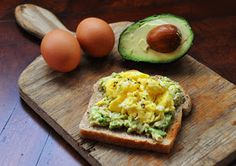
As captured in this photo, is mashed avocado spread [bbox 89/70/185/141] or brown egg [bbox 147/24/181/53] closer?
mashed avocado spread [bbox 89/70/185/141]

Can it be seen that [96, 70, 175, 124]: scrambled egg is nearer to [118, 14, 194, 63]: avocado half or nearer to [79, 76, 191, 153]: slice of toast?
[79, 76, 191, 153]: slice of toast

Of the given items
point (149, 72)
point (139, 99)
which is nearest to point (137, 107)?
point (139, 99)

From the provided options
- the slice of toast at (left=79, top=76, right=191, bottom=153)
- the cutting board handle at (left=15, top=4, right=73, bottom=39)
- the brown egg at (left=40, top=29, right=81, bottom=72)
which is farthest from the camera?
the cutting board handle at (left=15, top=4, right=73, bottom=39)

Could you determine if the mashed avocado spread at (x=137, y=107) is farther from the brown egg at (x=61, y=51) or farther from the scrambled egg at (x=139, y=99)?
the brown egg at (x=61, y=51)

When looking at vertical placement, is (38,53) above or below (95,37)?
below

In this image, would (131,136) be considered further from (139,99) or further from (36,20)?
(36,20)

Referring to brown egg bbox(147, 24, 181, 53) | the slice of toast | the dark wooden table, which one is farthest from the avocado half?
the slice of toast

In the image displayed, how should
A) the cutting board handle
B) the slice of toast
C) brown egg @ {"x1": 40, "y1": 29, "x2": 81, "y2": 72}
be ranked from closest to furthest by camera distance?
the slice of toast
brown egg @ {"x1": 40, "y1": 29, "x2": 81, "y2": 72}
the cutting board handle
